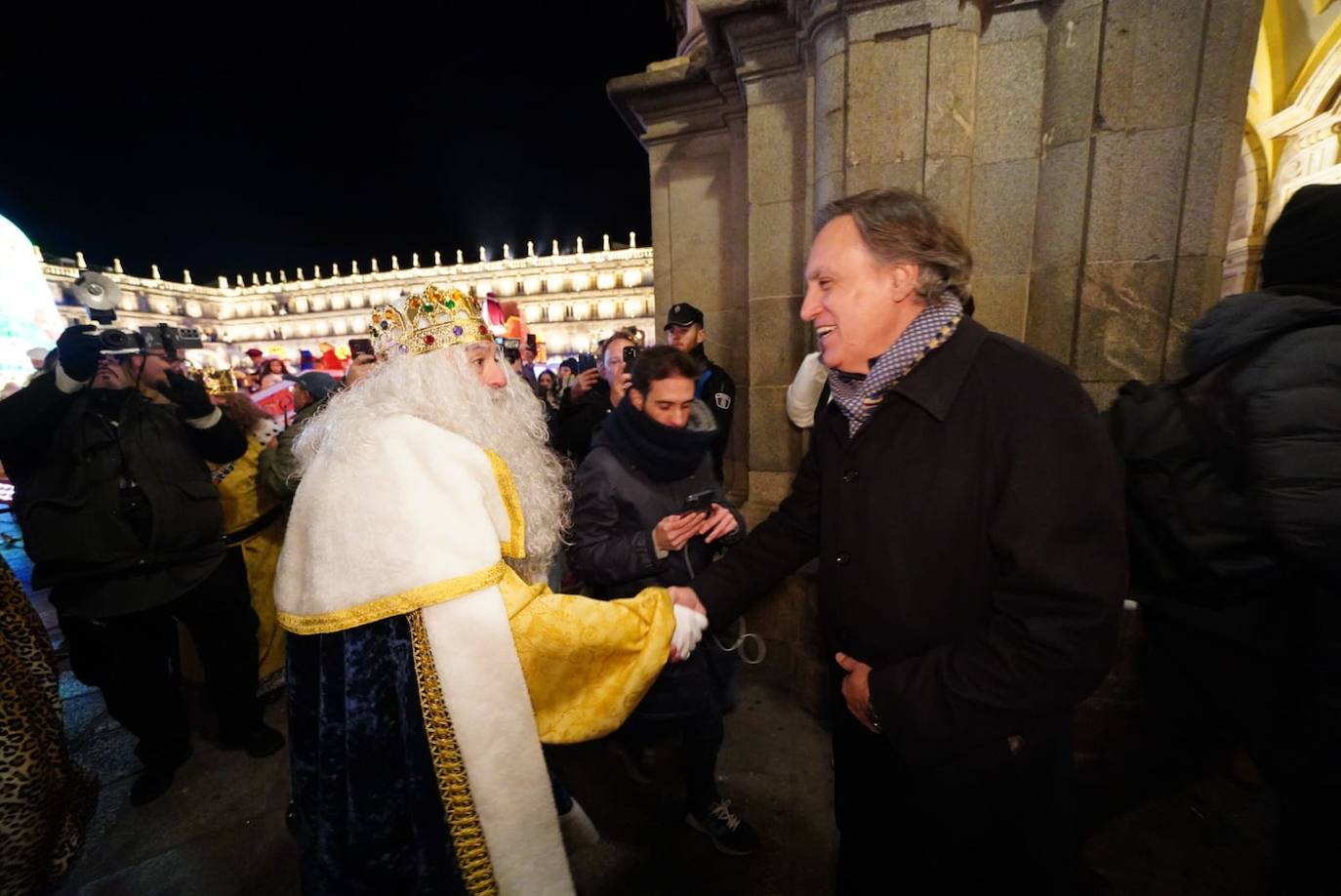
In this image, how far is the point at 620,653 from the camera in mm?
1549

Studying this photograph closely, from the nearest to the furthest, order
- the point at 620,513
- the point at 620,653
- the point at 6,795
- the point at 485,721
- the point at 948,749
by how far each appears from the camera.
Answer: the point at 948,749, the point at 485,721, the point at 620,653, the point at 6,795, the point at 620,513

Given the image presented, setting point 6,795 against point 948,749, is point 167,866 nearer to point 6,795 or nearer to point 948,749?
point 6,795

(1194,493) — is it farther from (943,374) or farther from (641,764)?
(641,764)

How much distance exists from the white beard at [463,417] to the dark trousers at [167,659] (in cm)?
196

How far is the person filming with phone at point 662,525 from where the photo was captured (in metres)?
Answer: 2.23

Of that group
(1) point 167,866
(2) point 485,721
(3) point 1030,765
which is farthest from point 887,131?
(1) point 167,866

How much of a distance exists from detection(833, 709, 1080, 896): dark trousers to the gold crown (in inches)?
72.3

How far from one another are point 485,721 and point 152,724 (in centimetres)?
288

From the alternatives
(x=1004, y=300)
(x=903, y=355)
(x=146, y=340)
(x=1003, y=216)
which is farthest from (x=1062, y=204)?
(x=146, y=340)

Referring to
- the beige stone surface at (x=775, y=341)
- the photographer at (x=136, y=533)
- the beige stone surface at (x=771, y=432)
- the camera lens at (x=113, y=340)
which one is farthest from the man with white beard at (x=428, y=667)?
the beige stone surface at (x=775, y=341)

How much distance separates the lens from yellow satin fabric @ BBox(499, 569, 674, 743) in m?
1.46

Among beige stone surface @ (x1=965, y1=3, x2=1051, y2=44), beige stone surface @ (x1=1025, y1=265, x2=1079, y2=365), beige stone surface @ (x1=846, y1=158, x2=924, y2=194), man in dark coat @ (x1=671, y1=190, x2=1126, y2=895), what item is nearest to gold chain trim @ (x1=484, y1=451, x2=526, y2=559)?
man in dark coat @ (x1=671, y1=190, x2=1126, y2=895)

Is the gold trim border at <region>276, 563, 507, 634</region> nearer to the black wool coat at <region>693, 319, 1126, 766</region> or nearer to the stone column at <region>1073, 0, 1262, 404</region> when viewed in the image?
the black wool coat at <region>693, 319, 1126, 766</region>

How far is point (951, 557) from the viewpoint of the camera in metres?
1.30
